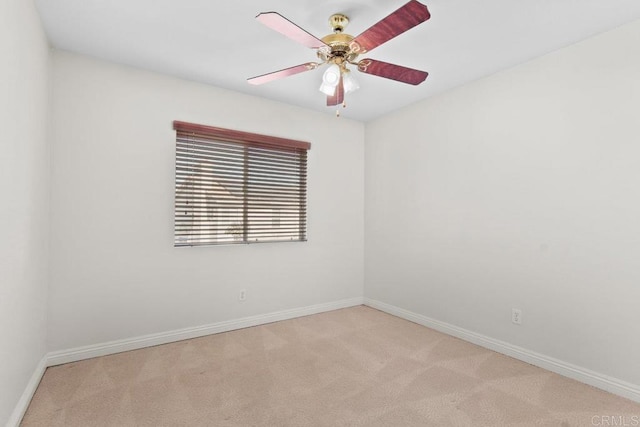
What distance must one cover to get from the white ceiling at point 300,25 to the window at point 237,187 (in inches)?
26.3

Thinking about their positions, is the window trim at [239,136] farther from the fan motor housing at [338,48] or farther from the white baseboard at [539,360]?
the white baseboard at [539,360]

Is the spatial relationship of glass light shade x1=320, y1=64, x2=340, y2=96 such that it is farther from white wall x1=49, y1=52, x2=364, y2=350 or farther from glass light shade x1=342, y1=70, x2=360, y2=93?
white wall x1=49, y1=52, x2=364, y2=350

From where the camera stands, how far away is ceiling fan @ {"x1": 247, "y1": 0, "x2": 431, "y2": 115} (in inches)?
64.3

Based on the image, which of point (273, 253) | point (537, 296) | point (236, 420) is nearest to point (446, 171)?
point (537, 296)

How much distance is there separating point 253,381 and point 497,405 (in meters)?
1.65

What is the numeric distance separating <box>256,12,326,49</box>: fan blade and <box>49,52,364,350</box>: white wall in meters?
1.72

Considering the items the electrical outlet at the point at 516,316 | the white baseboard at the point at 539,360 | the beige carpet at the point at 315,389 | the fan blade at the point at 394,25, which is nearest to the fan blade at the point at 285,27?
the fan blade at the point at 394,25

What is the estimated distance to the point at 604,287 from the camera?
230cm

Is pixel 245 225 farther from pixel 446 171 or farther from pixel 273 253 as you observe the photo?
pixel 446 171

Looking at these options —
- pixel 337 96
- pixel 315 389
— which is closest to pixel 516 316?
pixel 315 389

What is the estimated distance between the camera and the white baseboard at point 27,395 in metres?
1.78

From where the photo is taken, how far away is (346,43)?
2.04 m

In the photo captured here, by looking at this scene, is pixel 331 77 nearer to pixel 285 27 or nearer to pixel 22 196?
pixel 285 27

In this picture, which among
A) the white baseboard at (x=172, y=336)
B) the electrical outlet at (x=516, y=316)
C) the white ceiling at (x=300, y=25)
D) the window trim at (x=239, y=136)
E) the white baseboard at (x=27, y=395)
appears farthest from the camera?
the window trim at (x=239, y=136)
